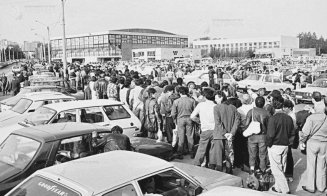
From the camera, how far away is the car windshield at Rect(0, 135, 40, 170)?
550 cm

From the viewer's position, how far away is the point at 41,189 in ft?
12.9

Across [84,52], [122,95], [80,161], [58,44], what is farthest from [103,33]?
[80,161]

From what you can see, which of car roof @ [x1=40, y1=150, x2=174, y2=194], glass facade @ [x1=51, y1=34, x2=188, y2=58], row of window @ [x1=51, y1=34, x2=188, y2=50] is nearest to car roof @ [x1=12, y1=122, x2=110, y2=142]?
car roof @ [x1=40, y1=150, x2=174, y2=194]

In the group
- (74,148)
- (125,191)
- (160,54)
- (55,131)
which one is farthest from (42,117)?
(160,54)

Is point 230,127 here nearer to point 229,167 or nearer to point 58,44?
point 229,167

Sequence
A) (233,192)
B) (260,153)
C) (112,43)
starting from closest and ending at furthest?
(233,192), (260,153), (112,43)

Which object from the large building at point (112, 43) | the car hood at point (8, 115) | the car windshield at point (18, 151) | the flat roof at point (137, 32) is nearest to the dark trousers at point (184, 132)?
the car windshield at point (18, 151)

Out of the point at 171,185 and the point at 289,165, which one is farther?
the point at 289,165

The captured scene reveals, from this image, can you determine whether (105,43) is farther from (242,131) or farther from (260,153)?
(260,153)

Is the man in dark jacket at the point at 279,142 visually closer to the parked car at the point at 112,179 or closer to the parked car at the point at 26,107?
the parked car at the point at 112,179

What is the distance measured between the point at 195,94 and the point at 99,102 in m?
2.88

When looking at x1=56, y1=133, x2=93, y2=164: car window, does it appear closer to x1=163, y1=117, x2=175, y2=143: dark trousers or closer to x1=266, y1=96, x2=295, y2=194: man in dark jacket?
x1=266, y1=96, x2=295, y2=194: man in dark jacket

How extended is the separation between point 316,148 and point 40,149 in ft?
15.7

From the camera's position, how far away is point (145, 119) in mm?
10344
